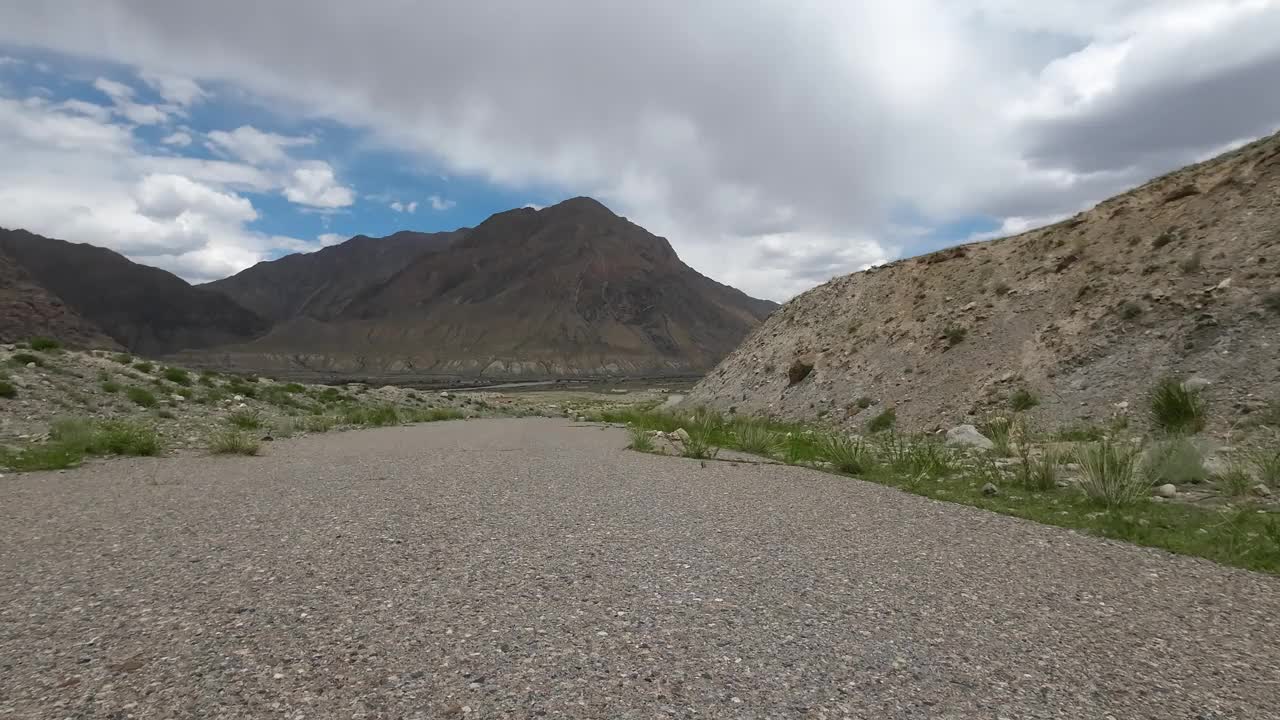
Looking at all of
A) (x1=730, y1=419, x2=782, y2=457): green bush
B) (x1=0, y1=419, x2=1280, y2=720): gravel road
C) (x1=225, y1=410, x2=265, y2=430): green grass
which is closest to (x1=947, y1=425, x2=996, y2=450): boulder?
(x1=730, y1=419, x2=782, y2=457): green bush

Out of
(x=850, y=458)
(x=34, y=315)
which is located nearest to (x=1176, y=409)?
(x=850, y=458)

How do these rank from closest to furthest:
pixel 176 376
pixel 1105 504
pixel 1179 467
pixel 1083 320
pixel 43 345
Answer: pixel 1105 504
pixel 1179 467
pixel 1083 320
pixel 43 345
pixel 176 376

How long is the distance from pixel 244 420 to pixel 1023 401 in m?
19.6

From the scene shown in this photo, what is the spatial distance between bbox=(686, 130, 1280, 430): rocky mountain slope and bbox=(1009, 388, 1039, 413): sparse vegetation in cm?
11

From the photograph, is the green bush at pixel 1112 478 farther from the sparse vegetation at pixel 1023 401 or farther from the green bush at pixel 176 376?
the green bush at pixel 176 376

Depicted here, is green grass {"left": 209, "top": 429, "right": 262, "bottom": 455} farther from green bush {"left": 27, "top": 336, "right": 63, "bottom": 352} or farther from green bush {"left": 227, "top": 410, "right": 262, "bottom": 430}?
green bush {"left": 27, "top": 336, "right": 63, "bottom": 352}

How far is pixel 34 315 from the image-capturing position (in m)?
140

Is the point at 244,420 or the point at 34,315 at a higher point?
the point at 34,315

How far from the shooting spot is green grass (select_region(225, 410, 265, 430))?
52.2 feet

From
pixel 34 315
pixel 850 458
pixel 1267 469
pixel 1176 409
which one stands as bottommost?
pixel 850 458

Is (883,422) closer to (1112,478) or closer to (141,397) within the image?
(1112,478)

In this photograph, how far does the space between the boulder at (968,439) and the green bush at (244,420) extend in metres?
16.3

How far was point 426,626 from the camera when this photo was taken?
11.4 ft

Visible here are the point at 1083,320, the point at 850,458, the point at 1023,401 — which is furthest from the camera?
the point at 1083,320
